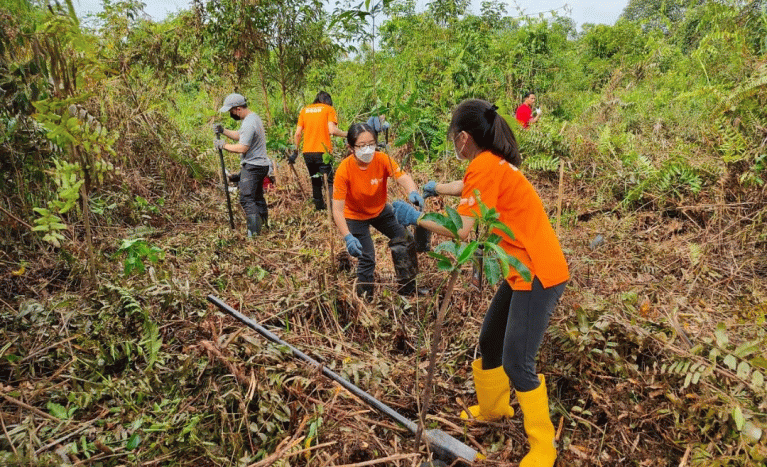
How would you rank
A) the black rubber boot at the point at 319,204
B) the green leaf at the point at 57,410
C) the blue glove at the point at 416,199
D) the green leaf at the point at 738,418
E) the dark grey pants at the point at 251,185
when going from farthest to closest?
the black rubber boot at the point at 319,204
the dark grey pants at the point at 251,185
the blue glove at the point at 416,199
the green leaf at the point at 57,410
the green leaf at the point at 738,418

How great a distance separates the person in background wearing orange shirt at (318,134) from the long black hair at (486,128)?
3.75 m

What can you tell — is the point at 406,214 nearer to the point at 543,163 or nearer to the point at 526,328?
the point at 526,328

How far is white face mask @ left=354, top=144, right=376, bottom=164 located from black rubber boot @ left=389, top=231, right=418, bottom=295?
2.37ft

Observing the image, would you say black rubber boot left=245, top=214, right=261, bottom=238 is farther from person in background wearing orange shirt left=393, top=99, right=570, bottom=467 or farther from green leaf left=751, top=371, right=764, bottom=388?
green leaf left=751, top=371, right=764, bottom=388

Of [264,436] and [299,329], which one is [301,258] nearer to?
[299,329]

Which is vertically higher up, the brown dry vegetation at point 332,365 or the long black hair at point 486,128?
the long black hair at point 486,128

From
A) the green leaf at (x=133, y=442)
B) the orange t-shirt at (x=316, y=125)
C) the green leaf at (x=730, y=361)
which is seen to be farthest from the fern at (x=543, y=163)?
the green leaf at (x=133, y=442)

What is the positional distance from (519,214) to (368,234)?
179 cm

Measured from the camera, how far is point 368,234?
3.55 metres

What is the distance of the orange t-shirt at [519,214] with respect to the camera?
186 centimetres

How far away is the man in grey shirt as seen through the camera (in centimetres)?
480

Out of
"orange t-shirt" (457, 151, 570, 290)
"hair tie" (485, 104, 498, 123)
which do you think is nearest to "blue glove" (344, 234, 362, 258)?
"orange t-shirt" (457, 151, 570, 290)

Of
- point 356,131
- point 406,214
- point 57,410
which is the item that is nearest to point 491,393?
point 406,214

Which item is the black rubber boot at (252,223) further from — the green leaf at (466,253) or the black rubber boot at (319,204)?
the green leaf at (466,253)
